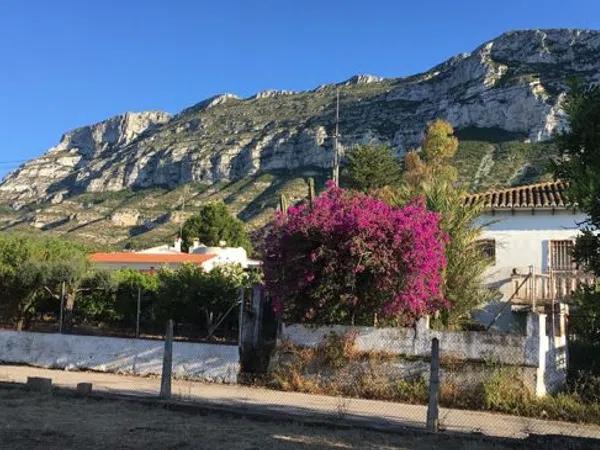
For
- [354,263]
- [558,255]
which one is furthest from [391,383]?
[558,255]

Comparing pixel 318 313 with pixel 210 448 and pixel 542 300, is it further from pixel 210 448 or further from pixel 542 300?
pixel 542 300

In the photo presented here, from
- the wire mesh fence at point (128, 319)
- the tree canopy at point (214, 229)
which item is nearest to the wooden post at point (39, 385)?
the wire mesh fence at point (128, 319)

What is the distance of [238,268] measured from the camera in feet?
90.1

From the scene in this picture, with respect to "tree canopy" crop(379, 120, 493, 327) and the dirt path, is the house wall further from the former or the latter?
the dirt path

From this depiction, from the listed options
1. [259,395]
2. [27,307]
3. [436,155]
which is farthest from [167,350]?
[436,155]

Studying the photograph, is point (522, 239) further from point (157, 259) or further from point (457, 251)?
point (157, 259)

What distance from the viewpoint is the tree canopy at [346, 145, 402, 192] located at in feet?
133

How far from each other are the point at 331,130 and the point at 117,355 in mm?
95008

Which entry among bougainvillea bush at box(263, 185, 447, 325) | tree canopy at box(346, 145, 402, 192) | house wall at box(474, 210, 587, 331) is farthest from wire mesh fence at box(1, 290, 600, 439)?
tree canopy at box(346, 145, 402, 192)

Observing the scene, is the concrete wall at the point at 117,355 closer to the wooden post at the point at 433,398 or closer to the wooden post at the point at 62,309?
the wooden post at the point at 62,309

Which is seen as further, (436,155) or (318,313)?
(436,155)

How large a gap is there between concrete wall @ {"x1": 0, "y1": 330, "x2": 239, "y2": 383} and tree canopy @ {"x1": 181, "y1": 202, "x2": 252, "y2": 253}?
4633 cm

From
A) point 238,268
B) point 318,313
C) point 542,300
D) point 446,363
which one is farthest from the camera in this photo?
point 238,268

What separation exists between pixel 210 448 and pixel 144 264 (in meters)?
38.4
